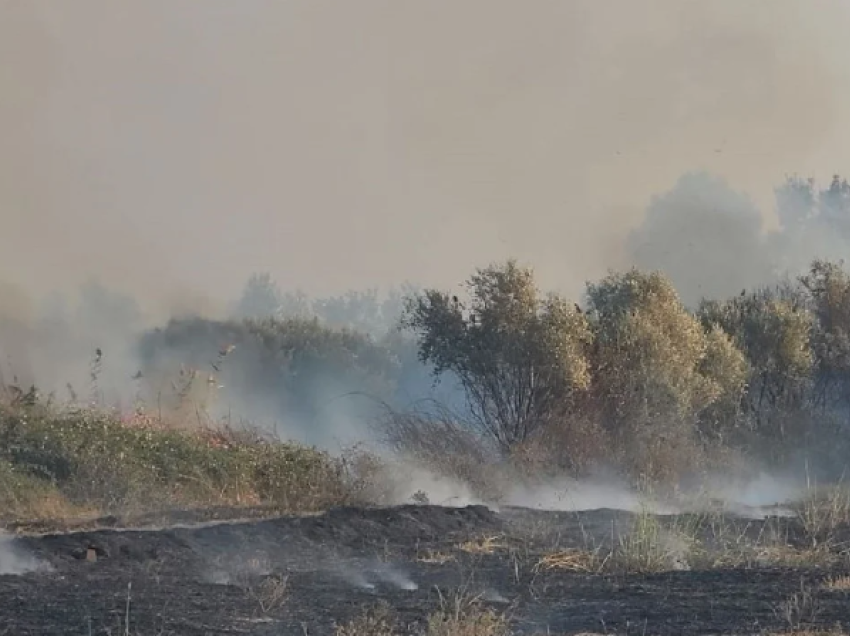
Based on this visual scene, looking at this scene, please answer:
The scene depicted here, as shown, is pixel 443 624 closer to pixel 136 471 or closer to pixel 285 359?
pixel 136 471

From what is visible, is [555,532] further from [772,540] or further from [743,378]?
[743,378]

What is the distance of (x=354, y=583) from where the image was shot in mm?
11562

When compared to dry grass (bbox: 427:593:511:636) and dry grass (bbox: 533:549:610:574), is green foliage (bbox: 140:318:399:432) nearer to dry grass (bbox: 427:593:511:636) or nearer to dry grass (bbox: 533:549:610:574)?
dry grass (bbox: 533:549:610:574)

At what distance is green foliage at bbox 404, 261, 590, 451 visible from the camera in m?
27.0

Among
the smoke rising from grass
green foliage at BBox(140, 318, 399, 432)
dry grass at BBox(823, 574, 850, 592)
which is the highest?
green foliage at BBox(140, 318, 399, 432)

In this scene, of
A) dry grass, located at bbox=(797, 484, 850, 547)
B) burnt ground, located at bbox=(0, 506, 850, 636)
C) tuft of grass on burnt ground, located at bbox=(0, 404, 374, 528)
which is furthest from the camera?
tuft of grass on burnt ground, located at bbox=(0, 404, 374, 528)

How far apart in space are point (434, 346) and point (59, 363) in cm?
1197

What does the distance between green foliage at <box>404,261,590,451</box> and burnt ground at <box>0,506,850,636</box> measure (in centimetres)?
1011

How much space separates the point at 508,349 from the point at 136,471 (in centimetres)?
974

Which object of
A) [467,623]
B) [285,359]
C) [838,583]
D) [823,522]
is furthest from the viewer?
[285,359]

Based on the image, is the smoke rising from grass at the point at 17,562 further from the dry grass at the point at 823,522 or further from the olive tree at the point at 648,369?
the olive tree at the point at 648,369

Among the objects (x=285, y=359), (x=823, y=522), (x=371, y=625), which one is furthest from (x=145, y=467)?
(x=285, y=359)

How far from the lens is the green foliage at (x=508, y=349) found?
26984 millimetres

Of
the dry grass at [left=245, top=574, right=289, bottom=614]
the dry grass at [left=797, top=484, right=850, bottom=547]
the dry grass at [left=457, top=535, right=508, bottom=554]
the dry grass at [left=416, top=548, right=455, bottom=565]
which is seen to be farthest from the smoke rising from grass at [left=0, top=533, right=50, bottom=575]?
the dry grass at [left=797, top=484, right=850, bottom=547]
